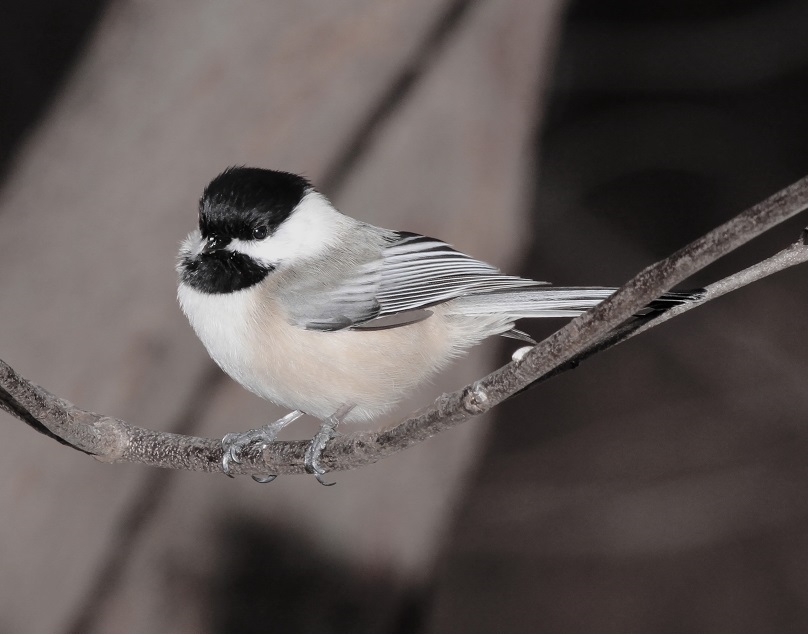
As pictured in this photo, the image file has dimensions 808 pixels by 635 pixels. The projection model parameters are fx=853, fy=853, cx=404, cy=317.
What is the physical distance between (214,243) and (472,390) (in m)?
0.52

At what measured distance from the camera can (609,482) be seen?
10.2 ft

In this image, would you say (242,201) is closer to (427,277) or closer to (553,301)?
(427,277)

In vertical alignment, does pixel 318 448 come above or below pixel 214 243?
below

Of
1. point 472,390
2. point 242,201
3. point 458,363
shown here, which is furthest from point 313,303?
point 458,363

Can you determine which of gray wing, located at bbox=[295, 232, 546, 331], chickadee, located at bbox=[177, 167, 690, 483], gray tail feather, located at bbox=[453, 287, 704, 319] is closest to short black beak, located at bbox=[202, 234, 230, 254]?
chickadee, located at bbox=[177, 167, 690, 483]

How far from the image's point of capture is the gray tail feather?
3.02 feet

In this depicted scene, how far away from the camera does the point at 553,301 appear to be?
1.08 meters

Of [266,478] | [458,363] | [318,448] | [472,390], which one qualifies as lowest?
[266,478]

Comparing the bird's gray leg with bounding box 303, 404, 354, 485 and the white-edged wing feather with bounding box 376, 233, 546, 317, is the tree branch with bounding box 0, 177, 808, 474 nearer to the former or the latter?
the bird's gray leg with bounding box 303, 404, 354, 485

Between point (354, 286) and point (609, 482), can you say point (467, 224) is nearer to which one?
point (354, 286)

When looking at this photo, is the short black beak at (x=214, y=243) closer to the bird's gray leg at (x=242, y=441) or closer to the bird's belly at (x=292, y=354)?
the bird's belly at (x=292, y=354)

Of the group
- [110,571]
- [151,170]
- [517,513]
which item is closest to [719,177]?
[517,513]

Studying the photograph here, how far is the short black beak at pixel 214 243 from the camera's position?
1215mm

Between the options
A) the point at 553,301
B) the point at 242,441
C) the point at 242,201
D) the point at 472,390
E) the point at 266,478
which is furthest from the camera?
the point at 266,478
